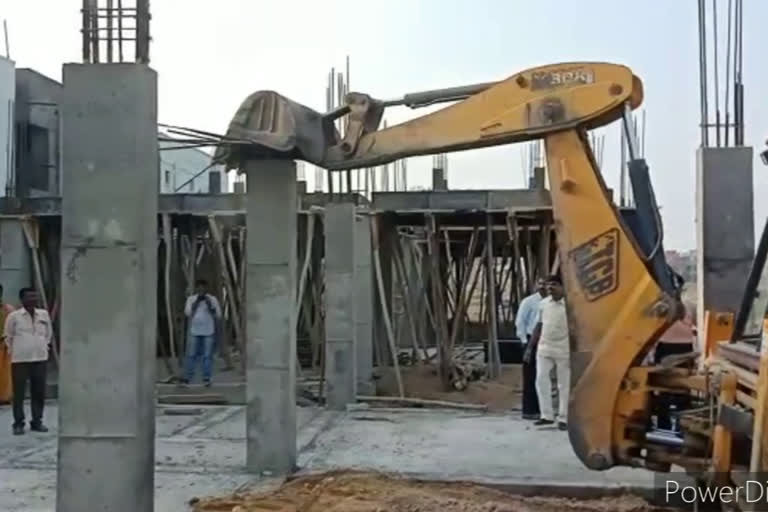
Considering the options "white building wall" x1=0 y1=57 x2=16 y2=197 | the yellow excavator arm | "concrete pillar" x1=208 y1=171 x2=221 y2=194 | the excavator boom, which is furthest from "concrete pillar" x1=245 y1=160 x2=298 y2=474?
"concrete pillar" x1=208 y1=171 x2=221 y2=194

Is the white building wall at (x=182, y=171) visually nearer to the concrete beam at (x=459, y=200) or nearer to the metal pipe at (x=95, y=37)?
the concrete beam at (x=459, y=200)

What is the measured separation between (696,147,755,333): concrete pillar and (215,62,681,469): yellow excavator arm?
3.43 metres

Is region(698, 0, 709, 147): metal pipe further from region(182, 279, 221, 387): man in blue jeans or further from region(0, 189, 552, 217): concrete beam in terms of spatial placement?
region(182, 279, 221, 387): man in blue jeans

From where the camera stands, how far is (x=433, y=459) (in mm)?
9516

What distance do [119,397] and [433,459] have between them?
13.9ft

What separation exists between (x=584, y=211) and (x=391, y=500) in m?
2.43

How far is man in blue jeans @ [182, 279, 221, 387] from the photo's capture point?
1505 centimetres

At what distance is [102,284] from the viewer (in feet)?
19.3

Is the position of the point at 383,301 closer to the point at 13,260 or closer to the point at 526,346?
the point at 526,346

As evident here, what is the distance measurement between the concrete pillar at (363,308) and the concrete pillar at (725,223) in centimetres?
568

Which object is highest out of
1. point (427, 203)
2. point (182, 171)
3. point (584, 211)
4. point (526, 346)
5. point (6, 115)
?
point (182, 171)

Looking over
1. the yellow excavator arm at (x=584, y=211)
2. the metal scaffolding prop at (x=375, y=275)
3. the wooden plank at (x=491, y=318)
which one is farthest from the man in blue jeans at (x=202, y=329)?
the yellow excavator arm at (x=584, y=211)

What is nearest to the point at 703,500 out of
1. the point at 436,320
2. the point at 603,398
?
the point at 603,398

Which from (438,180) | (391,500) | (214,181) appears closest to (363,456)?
(391,500)
